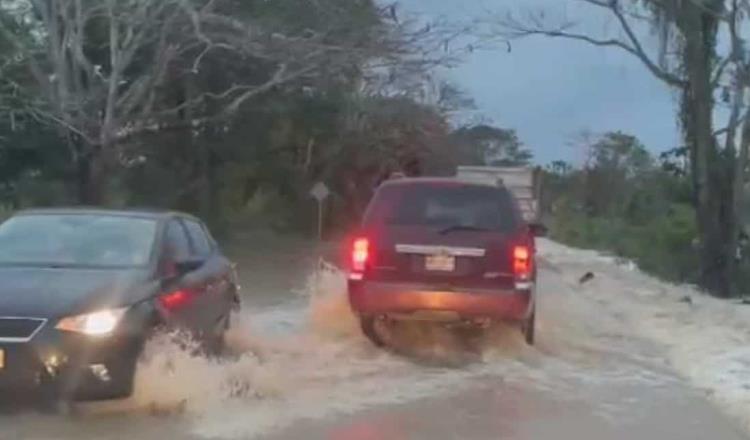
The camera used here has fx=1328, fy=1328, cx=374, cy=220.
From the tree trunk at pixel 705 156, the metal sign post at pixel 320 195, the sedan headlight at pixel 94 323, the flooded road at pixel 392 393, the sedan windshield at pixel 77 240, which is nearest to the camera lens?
the sedan headlight at pixel 94 323

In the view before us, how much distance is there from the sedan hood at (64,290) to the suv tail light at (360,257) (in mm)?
3627

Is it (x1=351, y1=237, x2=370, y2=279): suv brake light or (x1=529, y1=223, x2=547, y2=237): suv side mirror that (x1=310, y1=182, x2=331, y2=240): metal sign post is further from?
(x1=351, y1=237, x2=370, y2=279): suv brake light

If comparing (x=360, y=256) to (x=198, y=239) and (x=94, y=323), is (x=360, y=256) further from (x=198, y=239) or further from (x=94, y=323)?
(x=94, y=323)

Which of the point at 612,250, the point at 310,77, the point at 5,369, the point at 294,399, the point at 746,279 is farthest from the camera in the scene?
the point at 612,250

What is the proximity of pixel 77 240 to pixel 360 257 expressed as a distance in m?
3.50

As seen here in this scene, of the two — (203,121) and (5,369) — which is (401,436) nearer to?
(5,369)

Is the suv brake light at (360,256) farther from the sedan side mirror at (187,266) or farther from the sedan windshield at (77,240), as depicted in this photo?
the sedan windshield at (77,240)

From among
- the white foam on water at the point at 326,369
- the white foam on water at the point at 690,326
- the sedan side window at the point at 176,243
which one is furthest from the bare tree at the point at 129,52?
the sedan side window at the point at 176,243

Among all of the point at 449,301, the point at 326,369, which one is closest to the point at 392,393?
the point at 326,369

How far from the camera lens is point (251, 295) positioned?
22.6m

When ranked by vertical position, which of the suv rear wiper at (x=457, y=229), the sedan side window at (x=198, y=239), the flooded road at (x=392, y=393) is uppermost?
the suv rear wiper at (x=457, y=229)

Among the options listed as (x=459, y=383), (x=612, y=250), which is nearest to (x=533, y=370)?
(x=459, y=383)

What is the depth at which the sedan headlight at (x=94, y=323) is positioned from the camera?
9164 millimetres

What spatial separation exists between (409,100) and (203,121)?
8.33 metres
